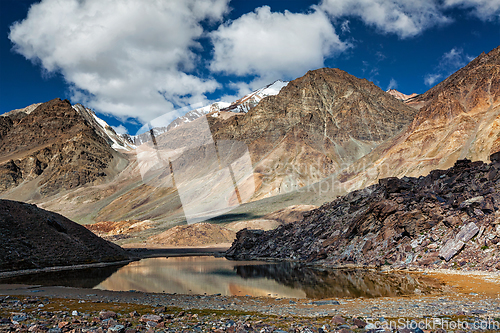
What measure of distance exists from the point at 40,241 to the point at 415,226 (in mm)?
36133

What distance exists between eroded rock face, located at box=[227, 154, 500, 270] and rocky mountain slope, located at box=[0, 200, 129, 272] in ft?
81.1

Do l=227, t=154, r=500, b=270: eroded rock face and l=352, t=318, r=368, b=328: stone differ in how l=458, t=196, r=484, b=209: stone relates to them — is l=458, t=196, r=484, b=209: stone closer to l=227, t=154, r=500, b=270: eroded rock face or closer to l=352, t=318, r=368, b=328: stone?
l=227, t=154, r=500, b=270: eroded rock face

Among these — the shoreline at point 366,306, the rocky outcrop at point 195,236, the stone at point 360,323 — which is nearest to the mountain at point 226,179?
the rocky outcrop at point 195,236

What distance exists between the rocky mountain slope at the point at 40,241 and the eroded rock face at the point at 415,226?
24730 millimetres

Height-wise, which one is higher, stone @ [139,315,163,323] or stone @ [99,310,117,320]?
stone @ [99,310,117,320]

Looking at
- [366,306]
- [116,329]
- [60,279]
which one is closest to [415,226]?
[366,306]

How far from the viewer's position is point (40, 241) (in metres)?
32.9

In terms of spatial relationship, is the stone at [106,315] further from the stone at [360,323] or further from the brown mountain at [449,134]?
the brown mountain at [449,134]

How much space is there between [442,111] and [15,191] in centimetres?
22970

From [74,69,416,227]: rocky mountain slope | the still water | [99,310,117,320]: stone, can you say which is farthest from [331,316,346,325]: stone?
[74,69,416,227]: rocky mountain slope

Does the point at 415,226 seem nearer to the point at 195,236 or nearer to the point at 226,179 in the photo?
the point at 195,236

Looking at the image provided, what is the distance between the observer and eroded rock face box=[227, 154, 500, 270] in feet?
75.2

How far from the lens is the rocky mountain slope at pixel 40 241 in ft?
96.9

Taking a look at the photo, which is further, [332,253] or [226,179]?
[226,179]
